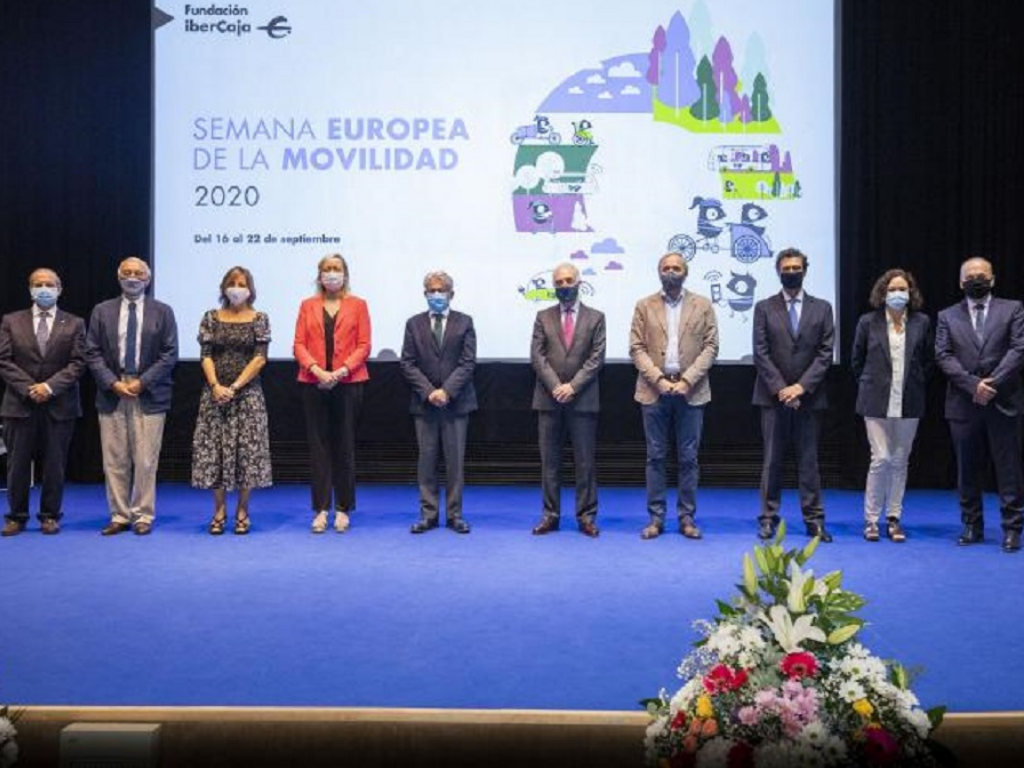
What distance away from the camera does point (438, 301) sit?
20.1 ft

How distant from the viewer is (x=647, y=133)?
7383 millimetres

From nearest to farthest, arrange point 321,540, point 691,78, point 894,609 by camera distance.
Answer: point 894,609, point 321,540, point 691,78

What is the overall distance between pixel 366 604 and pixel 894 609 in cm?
202

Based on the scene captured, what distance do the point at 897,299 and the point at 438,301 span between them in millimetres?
2467

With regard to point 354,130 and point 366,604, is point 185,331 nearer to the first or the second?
point 354,130

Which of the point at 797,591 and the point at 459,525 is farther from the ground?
the point at 797,591

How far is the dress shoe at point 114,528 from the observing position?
585cm

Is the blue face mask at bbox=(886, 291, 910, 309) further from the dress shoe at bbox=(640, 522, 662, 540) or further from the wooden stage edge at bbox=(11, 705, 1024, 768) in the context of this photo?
the wooden stage edge at bbox=(11, 705, 1024, 768)

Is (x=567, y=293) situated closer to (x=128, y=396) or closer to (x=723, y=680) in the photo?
(x=128, y=396)

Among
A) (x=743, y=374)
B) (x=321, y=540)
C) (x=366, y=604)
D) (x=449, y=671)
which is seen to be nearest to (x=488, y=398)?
(x=743, y=374)

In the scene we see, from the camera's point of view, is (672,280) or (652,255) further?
(652,255)

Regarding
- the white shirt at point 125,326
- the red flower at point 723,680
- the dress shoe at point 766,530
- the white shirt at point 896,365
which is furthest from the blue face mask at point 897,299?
the red flower at point 723,680

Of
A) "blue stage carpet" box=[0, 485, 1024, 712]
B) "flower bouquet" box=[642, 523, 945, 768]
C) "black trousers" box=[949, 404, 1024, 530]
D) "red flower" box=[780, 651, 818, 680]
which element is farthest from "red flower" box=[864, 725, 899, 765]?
"black trousers" box=[949, 404, 1024, 530]

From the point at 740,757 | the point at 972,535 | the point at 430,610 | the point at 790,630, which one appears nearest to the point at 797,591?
the point at 790,630
